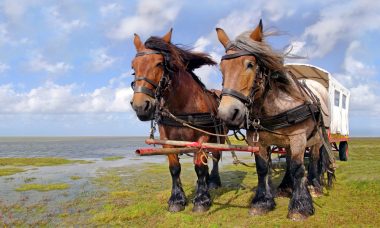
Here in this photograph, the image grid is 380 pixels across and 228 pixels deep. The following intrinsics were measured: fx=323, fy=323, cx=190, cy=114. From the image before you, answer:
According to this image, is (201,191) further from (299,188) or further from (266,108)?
(266,108)

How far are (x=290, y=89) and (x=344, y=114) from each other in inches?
399

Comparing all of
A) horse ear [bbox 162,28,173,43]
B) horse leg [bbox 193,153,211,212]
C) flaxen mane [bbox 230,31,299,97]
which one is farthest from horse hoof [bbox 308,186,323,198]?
horse ear [bbox 162,28,173,43]

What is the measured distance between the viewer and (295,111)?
5441mm

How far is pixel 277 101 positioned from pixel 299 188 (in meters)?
1.55

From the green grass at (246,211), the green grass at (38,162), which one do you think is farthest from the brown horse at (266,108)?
the green grass at (38,162)

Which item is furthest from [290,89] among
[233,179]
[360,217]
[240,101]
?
[233,179]

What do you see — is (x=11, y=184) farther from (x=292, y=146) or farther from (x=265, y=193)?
(x=292, y=146)

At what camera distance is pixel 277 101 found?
5566 mm

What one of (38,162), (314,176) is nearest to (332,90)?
(314,176)

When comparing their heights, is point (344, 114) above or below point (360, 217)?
above

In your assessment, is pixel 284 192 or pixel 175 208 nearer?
pixel 175 208

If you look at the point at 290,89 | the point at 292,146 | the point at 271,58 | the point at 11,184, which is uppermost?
the point at 271,58

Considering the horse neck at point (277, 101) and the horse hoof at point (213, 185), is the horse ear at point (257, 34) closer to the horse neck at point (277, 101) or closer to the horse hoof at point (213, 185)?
the horse neck at point (277, 101)

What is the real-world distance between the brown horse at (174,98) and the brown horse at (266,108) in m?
1.16
